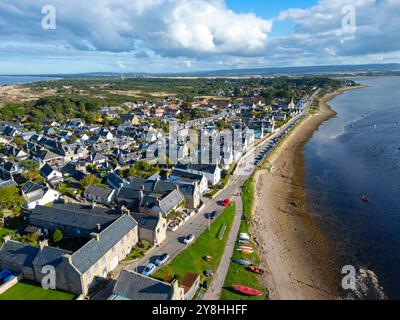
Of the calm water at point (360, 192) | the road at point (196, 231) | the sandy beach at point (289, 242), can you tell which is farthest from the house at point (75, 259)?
the calm water at point (360, 192)

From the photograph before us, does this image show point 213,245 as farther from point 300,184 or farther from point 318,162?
point 318,162

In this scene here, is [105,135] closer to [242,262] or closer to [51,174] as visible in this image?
[51,174]

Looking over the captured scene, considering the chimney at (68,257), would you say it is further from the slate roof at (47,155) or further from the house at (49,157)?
the slate roof at (47,155)

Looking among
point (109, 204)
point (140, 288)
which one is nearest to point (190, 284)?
point (140, 288)

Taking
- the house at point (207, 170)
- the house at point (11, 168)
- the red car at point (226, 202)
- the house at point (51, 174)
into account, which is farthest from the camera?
the house at point (11, 168)

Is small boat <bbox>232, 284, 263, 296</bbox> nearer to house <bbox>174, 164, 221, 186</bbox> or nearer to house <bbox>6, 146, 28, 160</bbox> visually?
house <bbox>174, 164, 221, 186</bbox>

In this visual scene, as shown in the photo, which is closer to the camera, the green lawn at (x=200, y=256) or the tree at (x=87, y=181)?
the green lawn at (x=200, y=256)
